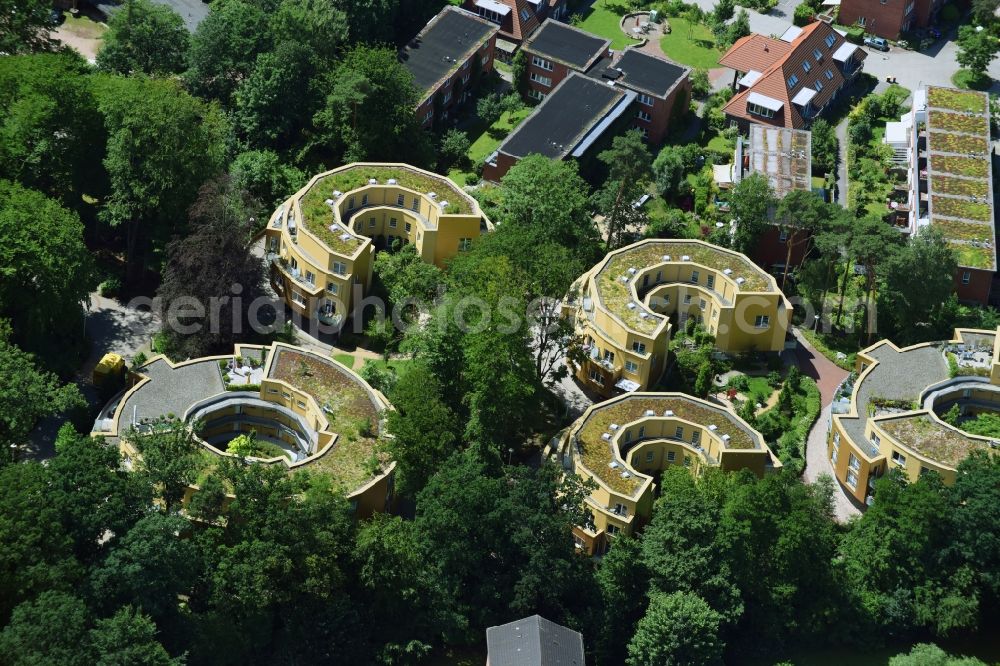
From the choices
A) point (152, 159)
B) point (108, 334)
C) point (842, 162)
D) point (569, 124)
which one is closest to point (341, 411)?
point (108, 334)

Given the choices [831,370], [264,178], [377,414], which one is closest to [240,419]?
[377,414]

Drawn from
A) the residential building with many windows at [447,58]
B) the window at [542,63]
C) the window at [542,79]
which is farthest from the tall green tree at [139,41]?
the window at [542,79]

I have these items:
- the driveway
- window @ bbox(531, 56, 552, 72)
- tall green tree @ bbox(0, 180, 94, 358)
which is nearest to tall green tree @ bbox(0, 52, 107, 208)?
tall green tree @ bbox(0, 180, 94, 358)

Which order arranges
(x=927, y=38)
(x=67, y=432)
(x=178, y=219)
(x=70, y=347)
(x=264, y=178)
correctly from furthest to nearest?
1. (x=927, y=38)
2. (x=264, y=178)
3. (x=178, y=219)
4. (x=70, y=347)
5. (x=67, y=432)

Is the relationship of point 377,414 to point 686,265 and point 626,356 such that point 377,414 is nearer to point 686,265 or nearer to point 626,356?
point 626,356

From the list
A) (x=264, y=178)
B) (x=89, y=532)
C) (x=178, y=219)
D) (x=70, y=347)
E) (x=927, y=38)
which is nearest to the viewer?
(x=89, y=532)
